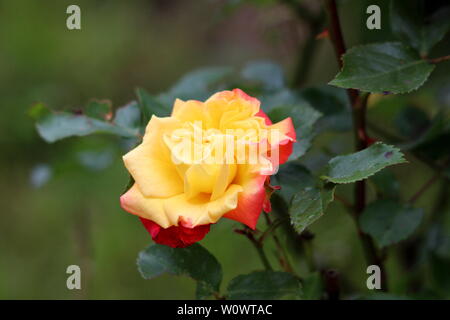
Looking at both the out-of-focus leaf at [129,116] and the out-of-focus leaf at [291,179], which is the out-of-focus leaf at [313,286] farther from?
the out-of-focus leaf at [129,116]

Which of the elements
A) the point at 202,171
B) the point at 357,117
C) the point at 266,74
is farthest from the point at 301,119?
the point at 266,74

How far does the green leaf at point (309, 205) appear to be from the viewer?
424 mm

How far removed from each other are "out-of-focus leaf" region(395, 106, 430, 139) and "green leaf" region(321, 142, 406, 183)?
0.25 meters

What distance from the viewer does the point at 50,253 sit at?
125 centimetres

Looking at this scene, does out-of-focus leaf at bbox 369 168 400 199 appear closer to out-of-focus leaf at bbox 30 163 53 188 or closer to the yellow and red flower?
the yellow and red flower

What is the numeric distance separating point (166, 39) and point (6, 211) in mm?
742

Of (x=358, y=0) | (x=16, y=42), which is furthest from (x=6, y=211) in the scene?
(x=358, y=0)

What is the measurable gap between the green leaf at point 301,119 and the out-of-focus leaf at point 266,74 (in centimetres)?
25

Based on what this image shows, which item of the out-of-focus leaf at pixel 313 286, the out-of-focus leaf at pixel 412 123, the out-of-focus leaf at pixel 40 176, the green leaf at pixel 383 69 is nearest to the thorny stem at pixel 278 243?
the out-of-focus leaf at pixel 313 286

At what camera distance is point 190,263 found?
505 millimetres

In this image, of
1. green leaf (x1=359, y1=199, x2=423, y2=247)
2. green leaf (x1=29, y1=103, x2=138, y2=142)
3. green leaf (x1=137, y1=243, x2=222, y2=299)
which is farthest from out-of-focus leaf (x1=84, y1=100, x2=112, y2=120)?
green leaf (x1=359, y1=199, x2=423, y2=247)

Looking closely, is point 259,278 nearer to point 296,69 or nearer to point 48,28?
point 296,69

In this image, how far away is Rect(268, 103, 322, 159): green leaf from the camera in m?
0.52
